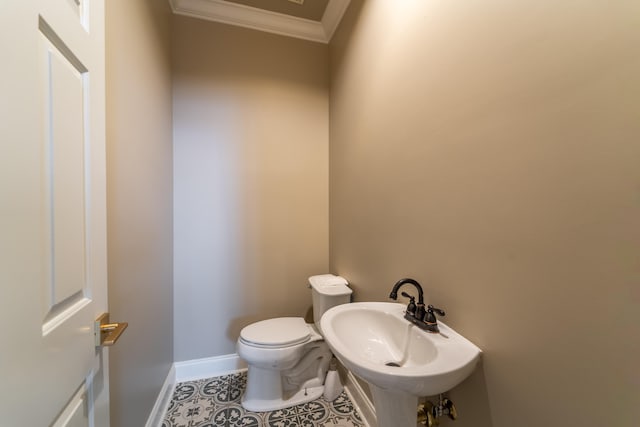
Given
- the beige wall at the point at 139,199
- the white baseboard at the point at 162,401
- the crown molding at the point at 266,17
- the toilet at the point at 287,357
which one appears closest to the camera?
the beige wall at the point at 139,199

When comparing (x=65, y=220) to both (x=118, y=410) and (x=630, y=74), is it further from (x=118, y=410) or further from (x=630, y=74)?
(x=630, y=74)

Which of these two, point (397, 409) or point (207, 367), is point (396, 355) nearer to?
point (397, 409)

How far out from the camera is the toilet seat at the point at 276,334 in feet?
4.93

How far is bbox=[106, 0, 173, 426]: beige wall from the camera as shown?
3.17 feet

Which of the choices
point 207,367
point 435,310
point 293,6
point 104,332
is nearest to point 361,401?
point 435,310

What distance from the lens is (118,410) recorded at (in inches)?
38.4

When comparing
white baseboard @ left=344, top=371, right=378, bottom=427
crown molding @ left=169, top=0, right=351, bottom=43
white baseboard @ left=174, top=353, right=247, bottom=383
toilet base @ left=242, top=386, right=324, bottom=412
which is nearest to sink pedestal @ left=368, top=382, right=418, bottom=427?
white baseboard @ left=344, top=371, right=378, bottom=427

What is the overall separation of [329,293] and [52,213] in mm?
1384

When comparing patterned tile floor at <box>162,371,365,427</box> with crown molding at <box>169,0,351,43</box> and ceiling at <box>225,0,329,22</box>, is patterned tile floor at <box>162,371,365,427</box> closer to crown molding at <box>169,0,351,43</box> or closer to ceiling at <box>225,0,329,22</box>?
crown molding at <box>169,0,351,43</box>

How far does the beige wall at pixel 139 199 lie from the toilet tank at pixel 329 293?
3.28 feet

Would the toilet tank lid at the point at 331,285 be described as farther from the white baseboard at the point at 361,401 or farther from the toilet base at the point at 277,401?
the toilet base at the point at 277,401

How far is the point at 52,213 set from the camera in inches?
19.6

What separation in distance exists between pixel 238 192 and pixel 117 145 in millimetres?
942

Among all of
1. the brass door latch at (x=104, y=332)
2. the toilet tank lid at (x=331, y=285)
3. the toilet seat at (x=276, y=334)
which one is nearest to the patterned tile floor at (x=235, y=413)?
the toilet seat at (x=276, y=334)
